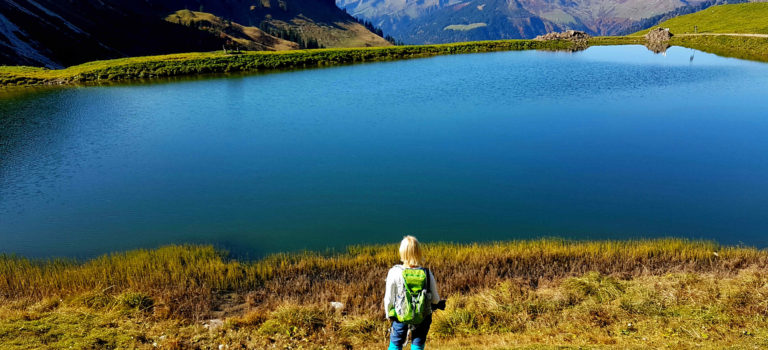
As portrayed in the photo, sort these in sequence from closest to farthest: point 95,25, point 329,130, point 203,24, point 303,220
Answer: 1. point 303,220
2. point 329,130
3. point 95,25
4. point 203,24

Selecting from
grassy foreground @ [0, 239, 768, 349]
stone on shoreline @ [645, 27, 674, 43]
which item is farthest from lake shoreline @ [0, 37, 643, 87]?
grassy foreground @ [0, 239, 768, 349]

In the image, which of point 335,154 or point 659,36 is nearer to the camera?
point 335,154

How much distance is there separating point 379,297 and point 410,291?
6058mm

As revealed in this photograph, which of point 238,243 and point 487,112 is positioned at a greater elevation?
point 487,112

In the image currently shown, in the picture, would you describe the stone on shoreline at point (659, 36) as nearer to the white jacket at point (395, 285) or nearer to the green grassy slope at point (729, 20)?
the green grassy slope at point (729, 20)

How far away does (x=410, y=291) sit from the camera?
23.2 feet

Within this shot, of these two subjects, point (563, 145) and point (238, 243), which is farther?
point (563, 145)

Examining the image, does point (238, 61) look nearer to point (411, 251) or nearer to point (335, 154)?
point (335, 154)

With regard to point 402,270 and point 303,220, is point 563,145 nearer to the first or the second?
point 303,220

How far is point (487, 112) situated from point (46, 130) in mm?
35193

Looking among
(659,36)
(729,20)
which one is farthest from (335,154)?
(729,20)

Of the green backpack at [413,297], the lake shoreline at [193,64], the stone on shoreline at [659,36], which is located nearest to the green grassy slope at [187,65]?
the lake shoreline at [193,64]

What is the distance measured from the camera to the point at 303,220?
18.6 m

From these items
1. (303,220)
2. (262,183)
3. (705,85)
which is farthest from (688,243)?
(705,85)
